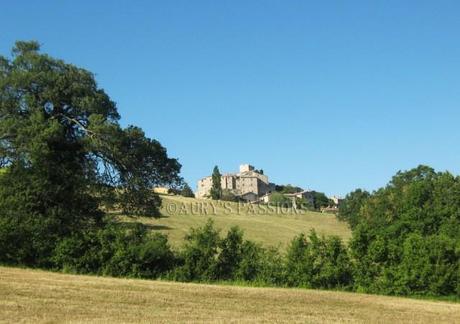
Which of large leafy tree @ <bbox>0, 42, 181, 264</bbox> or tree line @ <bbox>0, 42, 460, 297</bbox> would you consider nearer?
tree line @ <bbox>0, 42, 460, 297</bbox>

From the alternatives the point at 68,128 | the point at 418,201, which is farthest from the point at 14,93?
the point at 418,201

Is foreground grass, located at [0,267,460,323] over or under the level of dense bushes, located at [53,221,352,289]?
under

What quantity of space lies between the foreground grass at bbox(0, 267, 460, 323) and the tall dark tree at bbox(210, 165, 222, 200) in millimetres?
128446

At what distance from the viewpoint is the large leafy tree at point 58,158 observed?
78.7 feet

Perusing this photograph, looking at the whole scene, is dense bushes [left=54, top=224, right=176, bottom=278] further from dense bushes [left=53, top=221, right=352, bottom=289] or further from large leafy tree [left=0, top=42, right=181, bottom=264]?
large leafy tree [left=0, top=42, right=181, bottom=264]

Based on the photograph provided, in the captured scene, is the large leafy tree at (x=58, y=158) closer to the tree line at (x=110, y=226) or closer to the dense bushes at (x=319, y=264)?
the tree line at (x=110, y=226)

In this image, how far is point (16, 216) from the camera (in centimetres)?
2388

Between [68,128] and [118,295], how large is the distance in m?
13.8

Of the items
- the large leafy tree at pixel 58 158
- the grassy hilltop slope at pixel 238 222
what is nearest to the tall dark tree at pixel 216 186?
the grassy hilltop slope at pixel 238 222

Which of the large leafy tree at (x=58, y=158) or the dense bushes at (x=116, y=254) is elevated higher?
the large leafy tree at (x=58, y=158)

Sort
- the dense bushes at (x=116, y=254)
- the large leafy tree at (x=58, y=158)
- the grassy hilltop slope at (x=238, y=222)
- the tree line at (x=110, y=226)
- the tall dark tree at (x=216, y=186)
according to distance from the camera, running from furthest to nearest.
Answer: the tall dark tree at (x=216, y=186), the grassy hilltop slope at (x=238, y=222), the large leafy tree at (x=58, y=158), the dense bushes at (x=116, y=254), the tree line at (x=110, y=226)

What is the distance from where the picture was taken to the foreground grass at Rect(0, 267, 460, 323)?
43.5 ft

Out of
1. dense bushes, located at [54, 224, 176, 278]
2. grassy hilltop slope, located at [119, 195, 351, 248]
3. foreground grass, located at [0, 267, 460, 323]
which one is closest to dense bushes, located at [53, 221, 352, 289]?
dense bushes, located at [54, 224, 176, 278]

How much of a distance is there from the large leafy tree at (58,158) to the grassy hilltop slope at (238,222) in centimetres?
2291
